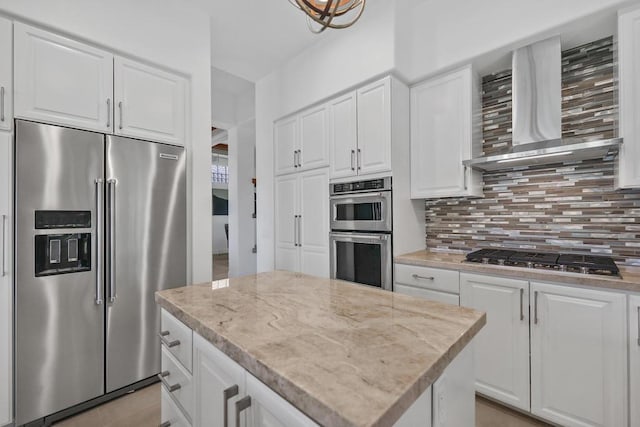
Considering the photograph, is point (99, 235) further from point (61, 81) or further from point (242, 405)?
point (242, 405)

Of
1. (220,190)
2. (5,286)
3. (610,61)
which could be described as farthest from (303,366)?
(220,190)

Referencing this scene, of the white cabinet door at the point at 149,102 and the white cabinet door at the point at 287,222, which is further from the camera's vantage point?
the white cabinet door at the point at 287,222

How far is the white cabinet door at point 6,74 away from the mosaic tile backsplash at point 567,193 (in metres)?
3.20

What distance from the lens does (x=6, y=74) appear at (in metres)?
1.74

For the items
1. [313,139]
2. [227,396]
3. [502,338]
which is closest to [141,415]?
[227,396]

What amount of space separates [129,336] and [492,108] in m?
3.30

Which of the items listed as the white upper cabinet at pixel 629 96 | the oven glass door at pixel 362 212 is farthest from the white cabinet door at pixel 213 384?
the white upper cabinet at pixel 629 96

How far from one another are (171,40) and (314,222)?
1.95 meters

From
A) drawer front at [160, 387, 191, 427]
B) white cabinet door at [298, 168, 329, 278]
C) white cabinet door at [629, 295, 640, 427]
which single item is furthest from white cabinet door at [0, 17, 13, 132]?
white cabinet door at [629, 295, 640, 427]

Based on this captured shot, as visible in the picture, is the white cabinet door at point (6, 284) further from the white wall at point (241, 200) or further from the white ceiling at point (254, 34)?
the white wall at point (241, 200)

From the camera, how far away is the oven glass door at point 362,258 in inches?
95.8

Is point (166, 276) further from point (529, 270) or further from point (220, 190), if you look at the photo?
point (220, 190)

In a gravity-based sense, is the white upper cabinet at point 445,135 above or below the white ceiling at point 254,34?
below

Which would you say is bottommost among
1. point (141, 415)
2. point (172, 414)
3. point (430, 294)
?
point (141, 415)
